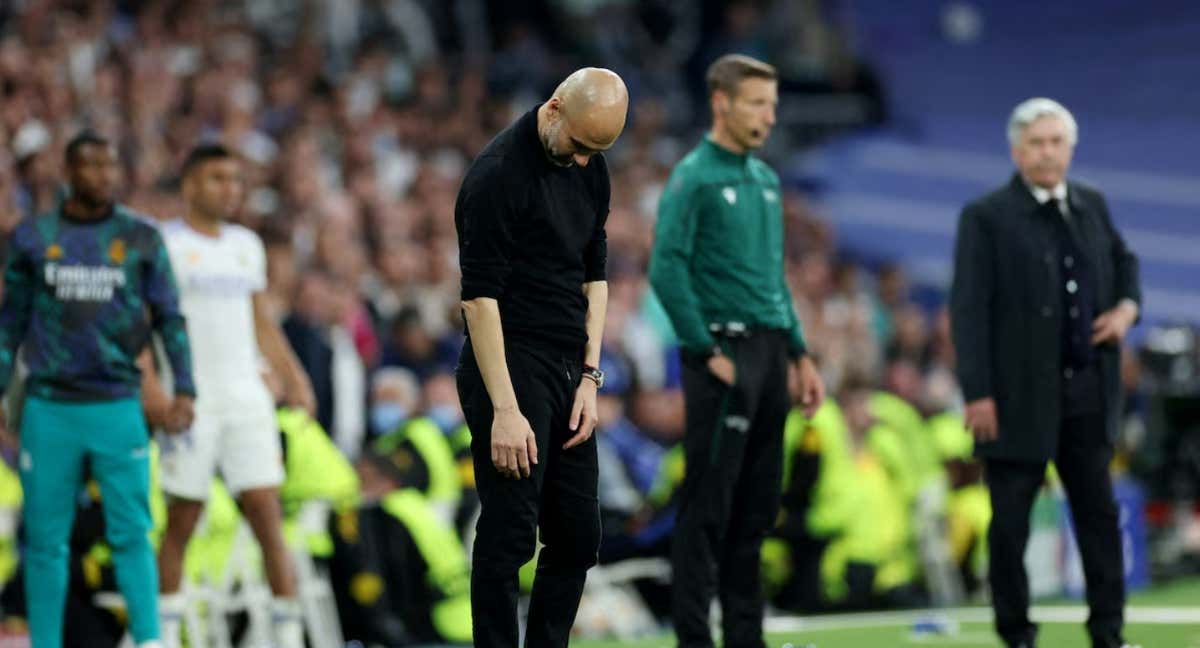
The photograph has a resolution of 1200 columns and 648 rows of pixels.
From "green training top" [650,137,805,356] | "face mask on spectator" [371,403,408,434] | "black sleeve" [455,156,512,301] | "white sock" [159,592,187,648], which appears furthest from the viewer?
"face mask on spectator" [371,403,408,434]

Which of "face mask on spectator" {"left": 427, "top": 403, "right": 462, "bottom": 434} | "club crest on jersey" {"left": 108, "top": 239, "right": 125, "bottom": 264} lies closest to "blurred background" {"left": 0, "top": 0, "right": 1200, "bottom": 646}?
"face mask on spectator" {"left": 427, "top": 403, "right": 462, "bottom": 434}

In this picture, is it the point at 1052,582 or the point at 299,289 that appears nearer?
the point at 299,289

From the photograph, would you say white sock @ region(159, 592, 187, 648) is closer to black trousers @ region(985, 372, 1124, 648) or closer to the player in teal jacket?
the player in teal jacket

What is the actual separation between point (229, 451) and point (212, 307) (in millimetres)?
622

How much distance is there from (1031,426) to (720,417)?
131 centimetres

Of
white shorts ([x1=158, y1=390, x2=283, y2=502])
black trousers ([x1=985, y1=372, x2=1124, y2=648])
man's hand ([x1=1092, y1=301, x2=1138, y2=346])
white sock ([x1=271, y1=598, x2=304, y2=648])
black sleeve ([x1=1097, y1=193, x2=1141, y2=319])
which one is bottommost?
white sock ([x1=271, y1=598, x2=304, y2=648])

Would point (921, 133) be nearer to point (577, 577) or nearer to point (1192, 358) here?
point (1192, 358)

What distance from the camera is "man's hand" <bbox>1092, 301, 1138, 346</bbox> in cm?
857

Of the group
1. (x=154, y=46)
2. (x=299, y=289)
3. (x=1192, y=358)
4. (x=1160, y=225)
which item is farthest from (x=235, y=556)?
(x=1160, y=225)

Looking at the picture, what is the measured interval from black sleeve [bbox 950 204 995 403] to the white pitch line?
264cm

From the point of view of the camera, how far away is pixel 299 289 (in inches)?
486

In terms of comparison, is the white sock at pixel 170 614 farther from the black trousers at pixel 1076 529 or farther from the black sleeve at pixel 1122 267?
the black sleeve at pixel 1122 267

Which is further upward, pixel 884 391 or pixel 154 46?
pixel 154 46

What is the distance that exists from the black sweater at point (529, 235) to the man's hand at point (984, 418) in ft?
7.73
